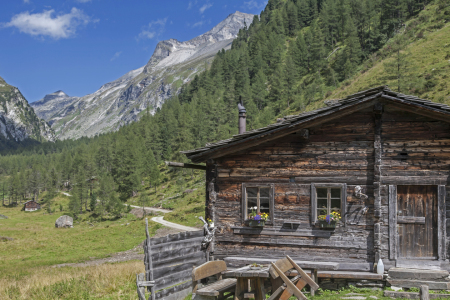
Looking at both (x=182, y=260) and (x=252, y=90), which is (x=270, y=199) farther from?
(x=252, y=90)

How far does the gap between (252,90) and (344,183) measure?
81705mm

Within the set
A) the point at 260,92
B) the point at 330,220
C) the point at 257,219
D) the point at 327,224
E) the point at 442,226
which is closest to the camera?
the point at 442,226

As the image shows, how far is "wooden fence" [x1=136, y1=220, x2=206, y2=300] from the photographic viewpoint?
9.22m

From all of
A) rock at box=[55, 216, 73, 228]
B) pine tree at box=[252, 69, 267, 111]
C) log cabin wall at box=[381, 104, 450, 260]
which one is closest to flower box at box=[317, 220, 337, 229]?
log cabin wall at box=[381, 104, 450, 260]

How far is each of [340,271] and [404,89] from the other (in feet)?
134

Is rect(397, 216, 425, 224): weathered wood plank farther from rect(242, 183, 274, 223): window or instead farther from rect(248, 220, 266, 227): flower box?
rect(248, 220, 266, 227): flower box

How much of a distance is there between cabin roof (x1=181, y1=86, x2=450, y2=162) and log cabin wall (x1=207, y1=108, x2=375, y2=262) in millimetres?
509

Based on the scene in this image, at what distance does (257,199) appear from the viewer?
12.5m

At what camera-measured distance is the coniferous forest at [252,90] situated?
77.2 meters

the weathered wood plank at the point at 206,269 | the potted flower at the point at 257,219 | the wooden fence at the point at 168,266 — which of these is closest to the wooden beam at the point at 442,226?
the potted flower at the point at 257,219

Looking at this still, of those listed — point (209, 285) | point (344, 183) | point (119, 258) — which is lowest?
point (119, 258)

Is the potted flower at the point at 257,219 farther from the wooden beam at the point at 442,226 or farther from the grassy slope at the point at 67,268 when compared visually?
the wooden beam at the point at 442,226

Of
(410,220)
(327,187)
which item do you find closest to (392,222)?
(410,220)

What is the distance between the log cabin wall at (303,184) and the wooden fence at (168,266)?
2228 millimetres
